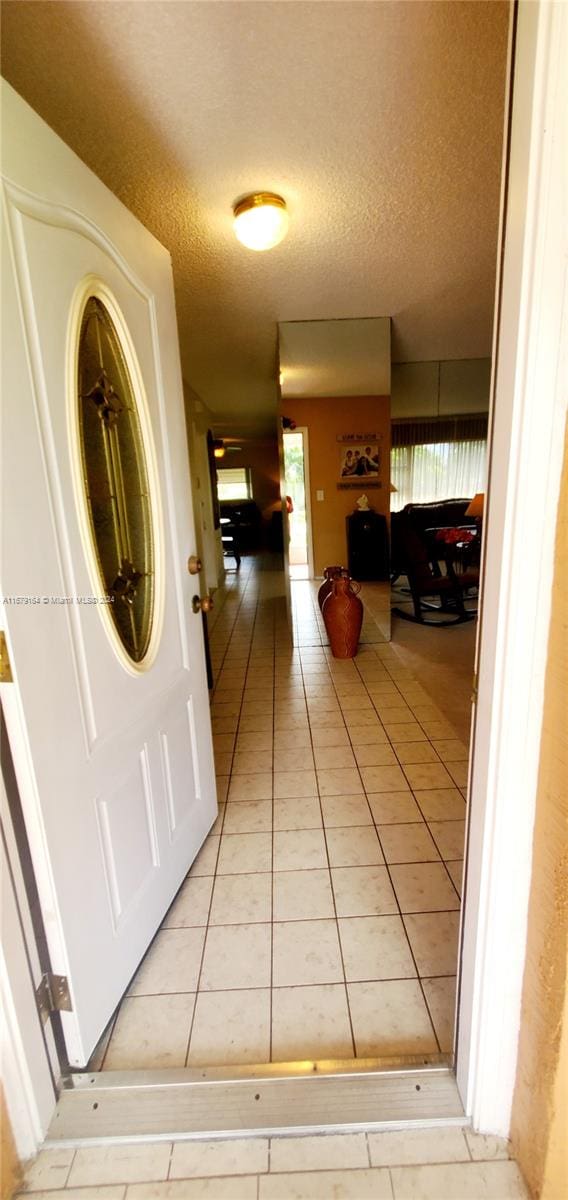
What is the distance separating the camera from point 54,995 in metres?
0.98

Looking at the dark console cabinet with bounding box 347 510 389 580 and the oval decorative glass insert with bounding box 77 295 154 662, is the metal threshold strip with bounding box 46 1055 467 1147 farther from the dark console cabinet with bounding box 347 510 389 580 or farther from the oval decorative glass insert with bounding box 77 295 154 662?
the dark console cabinet with bounding box 347 510 389 580

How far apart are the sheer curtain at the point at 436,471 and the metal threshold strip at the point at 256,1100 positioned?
533cm

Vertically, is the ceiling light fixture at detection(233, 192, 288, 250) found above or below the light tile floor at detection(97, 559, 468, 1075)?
above

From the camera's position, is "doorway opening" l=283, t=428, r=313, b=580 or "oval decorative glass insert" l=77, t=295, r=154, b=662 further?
"doorway opening" l=283, t=428, r=313, b=580

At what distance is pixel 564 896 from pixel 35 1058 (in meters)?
1.05

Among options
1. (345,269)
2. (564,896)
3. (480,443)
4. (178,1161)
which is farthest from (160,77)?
(480,443)

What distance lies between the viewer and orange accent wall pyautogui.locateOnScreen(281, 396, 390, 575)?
152 inches

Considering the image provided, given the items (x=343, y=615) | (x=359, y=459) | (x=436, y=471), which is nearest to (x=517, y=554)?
(x=343, y=615)

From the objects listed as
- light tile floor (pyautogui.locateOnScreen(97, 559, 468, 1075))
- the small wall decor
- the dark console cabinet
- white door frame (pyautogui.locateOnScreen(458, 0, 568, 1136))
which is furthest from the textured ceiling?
light tile floor (pyautogui.locateOnScreen(97, 559, 468, 1075))

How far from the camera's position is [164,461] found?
1426 millimetres

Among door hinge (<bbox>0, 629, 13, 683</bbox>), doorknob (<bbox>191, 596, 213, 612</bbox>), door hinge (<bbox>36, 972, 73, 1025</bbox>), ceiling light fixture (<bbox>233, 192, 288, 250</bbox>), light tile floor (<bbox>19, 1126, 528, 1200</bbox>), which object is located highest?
ceiling light fixture (<bbox>233, 192, 288, 250</bbox>)

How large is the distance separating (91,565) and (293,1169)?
1279 mm

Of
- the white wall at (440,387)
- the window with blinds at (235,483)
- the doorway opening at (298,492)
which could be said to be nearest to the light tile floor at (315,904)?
the doorway opening at (298,492)

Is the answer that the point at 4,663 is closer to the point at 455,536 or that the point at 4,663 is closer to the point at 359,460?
the point at 359,460
